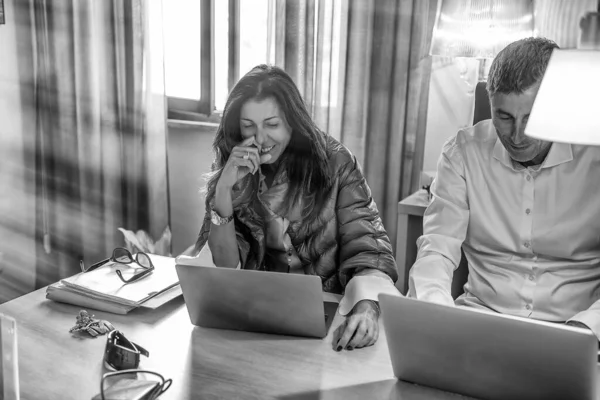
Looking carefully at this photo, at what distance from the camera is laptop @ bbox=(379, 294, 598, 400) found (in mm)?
870

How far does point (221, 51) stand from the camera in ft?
9.95

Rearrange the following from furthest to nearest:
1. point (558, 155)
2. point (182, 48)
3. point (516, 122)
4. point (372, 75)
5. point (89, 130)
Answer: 1. point (182, 48)
2. point (89, 130)
3. point (372, 75)
4. point (558, 155)
5. point (516, 122)

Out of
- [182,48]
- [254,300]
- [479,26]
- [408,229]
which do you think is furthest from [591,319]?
[182,48]

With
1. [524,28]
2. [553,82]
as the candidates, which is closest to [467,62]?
[524,28]

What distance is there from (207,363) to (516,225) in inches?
32.2

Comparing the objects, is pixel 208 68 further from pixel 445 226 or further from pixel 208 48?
pixel 445 226

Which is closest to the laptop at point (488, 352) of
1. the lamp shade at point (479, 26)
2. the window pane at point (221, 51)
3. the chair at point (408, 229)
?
the chair at point (408, 229)

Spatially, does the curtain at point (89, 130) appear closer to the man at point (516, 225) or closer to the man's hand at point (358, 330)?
the man at point (516, 225)

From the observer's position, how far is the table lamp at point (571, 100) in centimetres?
83

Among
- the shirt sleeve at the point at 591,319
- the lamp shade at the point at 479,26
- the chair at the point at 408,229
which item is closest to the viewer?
the shirt sleeve at the point at 591,319

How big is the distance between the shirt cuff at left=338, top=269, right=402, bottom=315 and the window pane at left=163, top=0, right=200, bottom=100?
1931mm

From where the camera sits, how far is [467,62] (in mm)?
2432

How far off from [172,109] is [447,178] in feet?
6.14

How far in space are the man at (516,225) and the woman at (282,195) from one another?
18 centimetres
